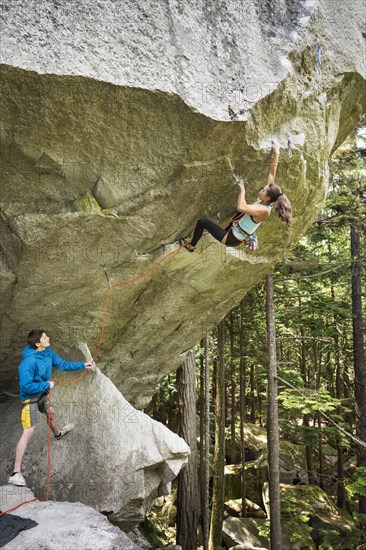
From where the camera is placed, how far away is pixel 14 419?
690 centimetres

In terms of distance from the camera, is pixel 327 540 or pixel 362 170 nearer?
pixel 327 540

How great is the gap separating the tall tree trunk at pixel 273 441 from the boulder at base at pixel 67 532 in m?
6.02

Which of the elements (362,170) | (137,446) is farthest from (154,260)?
(362,170)

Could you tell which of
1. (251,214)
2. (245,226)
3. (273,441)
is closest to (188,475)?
(273,441)

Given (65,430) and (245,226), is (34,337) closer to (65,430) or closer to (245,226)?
(65,430)

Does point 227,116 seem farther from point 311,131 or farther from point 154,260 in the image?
point 154,260

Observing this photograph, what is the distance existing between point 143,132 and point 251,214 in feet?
5.21

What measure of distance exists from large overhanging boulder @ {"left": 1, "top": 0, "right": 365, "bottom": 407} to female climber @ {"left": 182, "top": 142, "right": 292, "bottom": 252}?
32 cm

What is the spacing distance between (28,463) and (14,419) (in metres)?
1.04

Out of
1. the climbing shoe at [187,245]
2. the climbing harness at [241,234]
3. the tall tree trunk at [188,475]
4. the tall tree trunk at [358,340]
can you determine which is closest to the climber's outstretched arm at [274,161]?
the climbing harness at [241,234]

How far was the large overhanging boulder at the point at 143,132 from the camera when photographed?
4.06m

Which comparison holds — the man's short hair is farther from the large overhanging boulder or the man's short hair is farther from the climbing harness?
the climbing harness

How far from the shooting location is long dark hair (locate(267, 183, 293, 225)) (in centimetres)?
461

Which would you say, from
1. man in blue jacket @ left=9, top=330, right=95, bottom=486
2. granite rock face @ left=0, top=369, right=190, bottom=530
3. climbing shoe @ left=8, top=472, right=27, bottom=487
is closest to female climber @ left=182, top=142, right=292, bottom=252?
man in blue jacket @ left=9, top=330, right=95, bottom=486
